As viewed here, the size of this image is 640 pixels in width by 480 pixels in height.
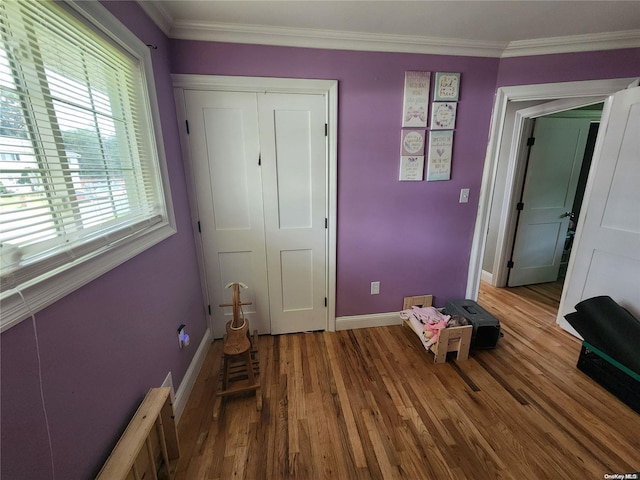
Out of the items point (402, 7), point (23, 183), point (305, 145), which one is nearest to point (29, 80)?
point (23, 183)

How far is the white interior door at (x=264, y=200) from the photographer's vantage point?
1.82 metres

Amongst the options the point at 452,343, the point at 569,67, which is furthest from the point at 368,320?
the point at 569,67

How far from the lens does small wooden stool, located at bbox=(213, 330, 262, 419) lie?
1.58m

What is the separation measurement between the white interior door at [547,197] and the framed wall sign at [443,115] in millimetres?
1448

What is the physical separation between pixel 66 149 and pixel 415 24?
6.53 ft

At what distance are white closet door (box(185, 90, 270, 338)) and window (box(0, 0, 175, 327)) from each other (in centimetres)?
47

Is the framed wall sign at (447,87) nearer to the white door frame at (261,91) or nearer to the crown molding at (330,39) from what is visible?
the crown molding at (330,39)

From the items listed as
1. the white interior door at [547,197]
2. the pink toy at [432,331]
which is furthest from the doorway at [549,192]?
the pink toy at [432,331]

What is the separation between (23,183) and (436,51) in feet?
7.89

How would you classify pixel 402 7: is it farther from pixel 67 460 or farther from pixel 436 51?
pixel 67 460

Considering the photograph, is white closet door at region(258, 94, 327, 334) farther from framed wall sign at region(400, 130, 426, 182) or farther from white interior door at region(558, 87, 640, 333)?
white interior door at region(558, 87, 640, 333)

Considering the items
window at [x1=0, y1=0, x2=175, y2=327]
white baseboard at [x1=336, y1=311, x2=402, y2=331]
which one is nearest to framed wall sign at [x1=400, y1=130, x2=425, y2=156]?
white baseboard at [x1=336, y1=311, x2=402, y2=331]

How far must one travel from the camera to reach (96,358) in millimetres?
A: 937

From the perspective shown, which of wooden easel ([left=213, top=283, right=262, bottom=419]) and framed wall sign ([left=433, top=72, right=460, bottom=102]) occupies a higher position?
framed wall sign ([left=433, top=72, right=460, bottom=102])
